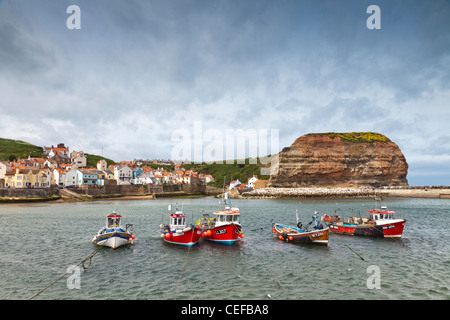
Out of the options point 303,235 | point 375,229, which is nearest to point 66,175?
point 303,235

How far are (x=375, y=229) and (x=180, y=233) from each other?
67.2 ft

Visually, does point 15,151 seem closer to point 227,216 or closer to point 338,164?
point 338,164

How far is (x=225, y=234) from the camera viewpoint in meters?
25.6

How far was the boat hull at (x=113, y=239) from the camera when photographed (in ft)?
79.3

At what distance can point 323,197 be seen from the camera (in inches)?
3745

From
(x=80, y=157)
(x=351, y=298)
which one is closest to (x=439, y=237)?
(x=351, y=298)

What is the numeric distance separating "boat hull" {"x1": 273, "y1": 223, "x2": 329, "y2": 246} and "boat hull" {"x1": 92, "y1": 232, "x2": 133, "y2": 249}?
14984 millimetres

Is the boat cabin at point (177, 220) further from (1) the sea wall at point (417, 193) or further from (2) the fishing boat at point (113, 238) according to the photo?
(1) the sea wall at point (417, 193)

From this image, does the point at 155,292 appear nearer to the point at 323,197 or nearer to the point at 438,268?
the point at 438,268

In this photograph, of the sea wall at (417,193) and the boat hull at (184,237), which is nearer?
the boat hull at (184,237)

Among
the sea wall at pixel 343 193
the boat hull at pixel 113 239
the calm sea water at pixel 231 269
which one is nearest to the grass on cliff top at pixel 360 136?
the sea wall at pixel 343 193

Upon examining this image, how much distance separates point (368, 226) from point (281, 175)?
90659 millimetres

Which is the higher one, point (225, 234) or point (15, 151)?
point (15, 151)

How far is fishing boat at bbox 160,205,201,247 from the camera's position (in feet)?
81.6
